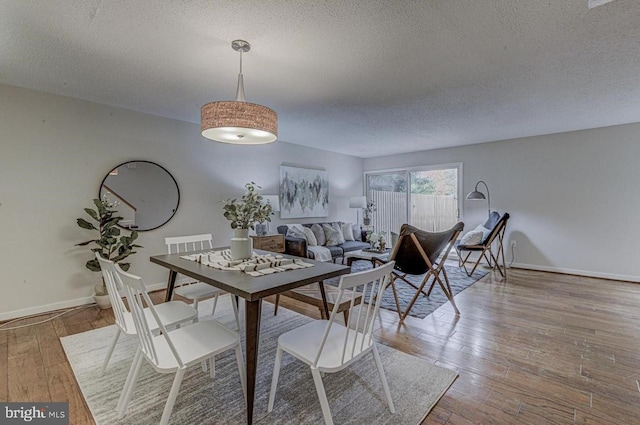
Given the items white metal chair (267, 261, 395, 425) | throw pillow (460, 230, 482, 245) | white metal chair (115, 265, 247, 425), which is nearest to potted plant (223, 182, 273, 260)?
white metal chair (115, 265, 247, 425)

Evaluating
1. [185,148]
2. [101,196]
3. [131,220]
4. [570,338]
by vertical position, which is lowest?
[570,338]

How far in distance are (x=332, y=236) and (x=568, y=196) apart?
3976 mm

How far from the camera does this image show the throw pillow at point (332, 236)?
524 centimetres

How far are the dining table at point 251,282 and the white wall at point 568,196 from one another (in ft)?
15.3

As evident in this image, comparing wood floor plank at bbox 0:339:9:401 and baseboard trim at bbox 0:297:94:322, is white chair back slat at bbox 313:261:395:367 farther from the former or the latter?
baseboard trim at bbox 0:297:94:322

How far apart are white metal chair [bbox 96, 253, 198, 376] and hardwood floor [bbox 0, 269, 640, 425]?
1.52 feet

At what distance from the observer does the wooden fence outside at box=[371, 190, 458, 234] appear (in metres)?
5.96

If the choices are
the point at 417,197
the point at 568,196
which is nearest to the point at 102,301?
the point at 417,197

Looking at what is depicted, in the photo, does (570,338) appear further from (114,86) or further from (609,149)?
(114,86)

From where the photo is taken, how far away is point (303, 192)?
18.6 ft

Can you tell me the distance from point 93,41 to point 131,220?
7.15 feet

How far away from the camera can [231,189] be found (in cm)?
455

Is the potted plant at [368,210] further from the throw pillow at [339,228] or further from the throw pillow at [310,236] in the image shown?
the throw pillow at [310,236]

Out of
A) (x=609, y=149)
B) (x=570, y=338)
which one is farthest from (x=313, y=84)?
(x=609, y=149)
